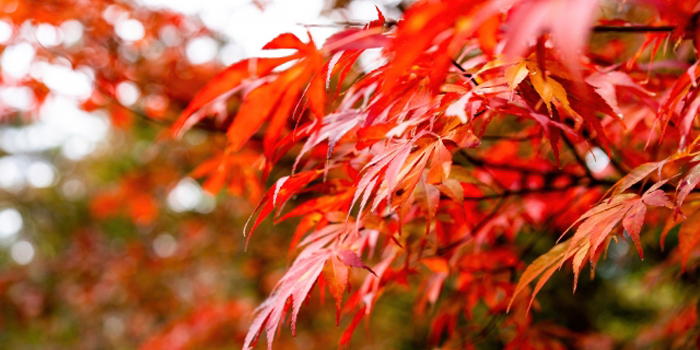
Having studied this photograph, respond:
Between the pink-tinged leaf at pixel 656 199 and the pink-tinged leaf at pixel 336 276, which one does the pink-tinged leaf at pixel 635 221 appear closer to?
the pink-tinged leaf at pixel 656 199

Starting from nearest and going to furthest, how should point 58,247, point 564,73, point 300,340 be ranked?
point 564,73 < point 300,340 < point 58,247

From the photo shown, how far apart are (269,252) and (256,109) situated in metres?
2.47

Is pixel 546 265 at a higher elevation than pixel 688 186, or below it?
below

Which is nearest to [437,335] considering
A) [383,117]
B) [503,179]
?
[503,179]

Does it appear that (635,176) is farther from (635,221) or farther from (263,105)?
(263,105)

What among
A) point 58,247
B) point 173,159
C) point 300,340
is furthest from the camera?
point 58,247

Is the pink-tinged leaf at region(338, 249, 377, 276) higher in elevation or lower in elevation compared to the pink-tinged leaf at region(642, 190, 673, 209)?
higher

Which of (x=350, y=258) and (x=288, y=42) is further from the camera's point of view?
(x=350, y=258)

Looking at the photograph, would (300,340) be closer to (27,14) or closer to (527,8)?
(27,14)

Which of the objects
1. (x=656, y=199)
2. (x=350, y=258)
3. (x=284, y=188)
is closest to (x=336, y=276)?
(x=350, y=258)

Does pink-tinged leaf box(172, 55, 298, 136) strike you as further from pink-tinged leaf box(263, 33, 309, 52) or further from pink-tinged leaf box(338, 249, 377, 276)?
pink-tinged leaf box(338, 249, 377, 276)

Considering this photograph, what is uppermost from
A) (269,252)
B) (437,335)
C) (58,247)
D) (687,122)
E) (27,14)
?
(27,14)

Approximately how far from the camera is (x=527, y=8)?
29cm

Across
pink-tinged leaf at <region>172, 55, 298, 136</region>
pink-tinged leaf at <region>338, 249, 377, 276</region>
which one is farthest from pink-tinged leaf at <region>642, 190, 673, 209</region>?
pink-tinged leaf at <region>172, 55, 298, 136</region>
